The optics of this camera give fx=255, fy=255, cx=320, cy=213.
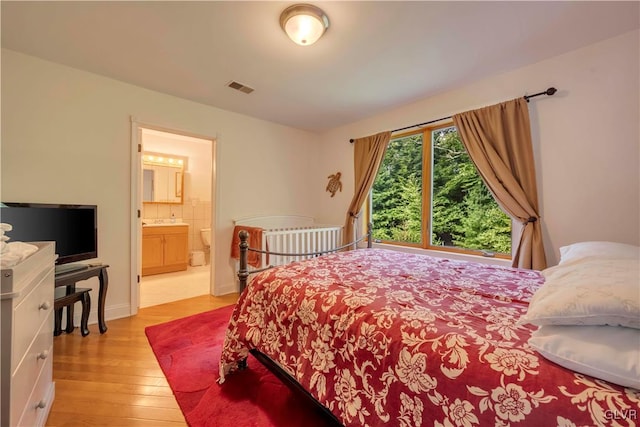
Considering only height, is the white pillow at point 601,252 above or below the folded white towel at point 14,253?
below

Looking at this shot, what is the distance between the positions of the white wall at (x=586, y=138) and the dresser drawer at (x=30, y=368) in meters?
3.40

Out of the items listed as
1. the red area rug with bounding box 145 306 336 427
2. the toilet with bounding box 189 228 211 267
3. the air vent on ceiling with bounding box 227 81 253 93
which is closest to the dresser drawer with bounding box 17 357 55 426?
the red area rug with bounding box 145 306 336 427

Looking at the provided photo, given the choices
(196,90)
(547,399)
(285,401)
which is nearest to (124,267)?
(196,90)

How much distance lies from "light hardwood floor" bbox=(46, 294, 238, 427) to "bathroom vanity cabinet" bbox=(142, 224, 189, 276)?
1.91 meters

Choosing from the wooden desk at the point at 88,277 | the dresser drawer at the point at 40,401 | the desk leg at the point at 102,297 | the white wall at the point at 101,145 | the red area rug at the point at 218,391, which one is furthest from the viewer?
the desk leg at the point at 102,297

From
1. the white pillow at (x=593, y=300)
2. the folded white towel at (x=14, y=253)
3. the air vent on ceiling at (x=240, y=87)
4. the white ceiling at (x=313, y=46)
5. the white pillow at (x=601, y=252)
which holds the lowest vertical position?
the white pillow at (x=593, y=300)

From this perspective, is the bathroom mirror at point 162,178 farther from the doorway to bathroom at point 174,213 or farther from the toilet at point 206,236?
the toilet at point 206,236

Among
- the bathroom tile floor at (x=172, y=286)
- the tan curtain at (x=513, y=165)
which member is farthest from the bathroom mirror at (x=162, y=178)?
the tan curtain at (x=513, y=165)

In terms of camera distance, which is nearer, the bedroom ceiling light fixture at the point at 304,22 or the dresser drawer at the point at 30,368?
the dresser drawer at the point at 30,368

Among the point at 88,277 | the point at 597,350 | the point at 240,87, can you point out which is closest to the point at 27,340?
the point at 88,277

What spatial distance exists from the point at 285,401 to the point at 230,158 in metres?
2.90

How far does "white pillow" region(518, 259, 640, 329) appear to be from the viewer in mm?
685

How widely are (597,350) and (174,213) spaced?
5.82 m

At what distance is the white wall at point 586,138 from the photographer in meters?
1.88
